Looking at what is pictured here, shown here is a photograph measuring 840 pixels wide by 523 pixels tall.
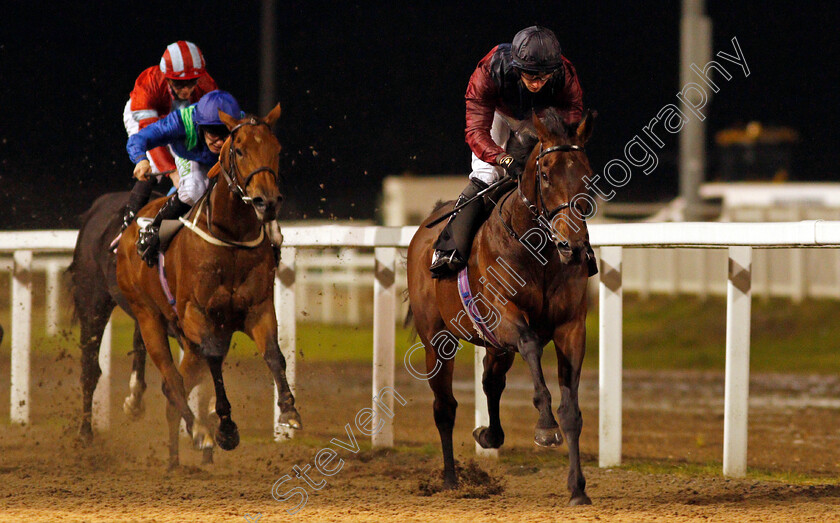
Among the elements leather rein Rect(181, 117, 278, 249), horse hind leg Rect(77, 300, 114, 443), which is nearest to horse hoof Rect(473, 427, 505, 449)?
leather rein Rect(181, 117, 278, 249)

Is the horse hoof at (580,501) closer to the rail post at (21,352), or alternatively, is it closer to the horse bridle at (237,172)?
the horse bridle at (237,172)

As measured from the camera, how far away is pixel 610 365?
6047 mm

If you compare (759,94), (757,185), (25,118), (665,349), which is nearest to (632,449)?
(25,118)

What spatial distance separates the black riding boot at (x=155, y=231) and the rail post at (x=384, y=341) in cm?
124

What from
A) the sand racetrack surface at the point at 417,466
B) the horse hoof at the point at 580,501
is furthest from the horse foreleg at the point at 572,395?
Result: the sand racetrack surface at the point at 417,466

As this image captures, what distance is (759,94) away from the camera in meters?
45.1

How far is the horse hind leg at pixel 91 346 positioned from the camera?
25.6 feet

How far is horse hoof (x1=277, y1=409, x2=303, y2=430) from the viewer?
18.0ft

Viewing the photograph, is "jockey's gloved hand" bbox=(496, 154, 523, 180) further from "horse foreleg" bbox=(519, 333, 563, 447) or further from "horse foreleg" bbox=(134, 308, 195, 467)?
"horse foreleg" bbox=(134, 308, 195, 467)

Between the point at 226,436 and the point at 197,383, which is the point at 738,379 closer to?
the point at 226,436

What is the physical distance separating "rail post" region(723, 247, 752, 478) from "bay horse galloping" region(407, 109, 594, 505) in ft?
3.04

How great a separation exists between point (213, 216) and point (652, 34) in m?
31.0

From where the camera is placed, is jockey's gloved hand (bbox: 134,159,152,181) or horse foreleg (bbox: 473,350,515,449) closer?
horse foreleg (bbox: 473,350,515,449)

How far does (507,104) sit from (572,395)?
1701 mm
